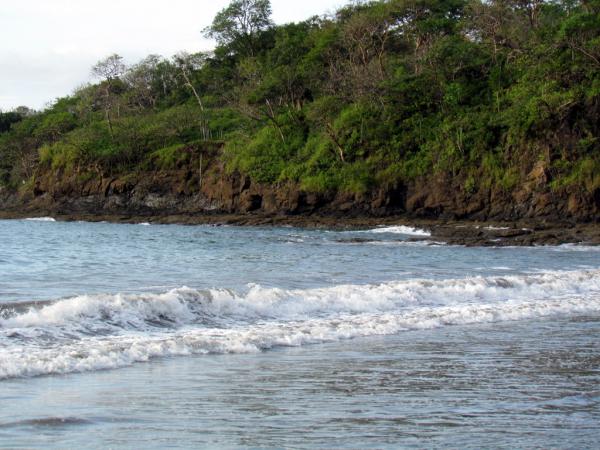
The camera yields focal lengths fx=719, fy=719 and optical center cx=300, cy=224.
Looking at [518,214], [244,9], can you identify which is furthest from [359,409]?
[244,9]

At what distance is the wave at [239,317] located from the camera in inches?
334

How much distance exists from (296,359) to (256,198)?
3636 centimetres

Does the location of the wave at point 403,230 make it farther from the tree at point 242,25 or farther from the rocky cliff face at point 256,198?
the tree at point 242,25

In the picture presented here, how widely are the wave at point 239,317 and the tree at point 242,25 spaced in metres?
53.9

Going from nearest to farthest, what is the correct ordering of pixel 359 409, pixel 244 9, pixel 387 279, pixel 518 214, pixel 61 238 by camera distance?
1. pixel 359 409
2. pixel 387 279
3. pixel 61 238
4. pixel 518 214
5. pixel 244 9

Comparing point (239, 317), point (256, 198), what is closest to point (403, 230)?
point (256, 198)

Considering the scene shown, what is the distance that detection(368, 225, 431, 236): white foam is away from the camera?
32150 mm

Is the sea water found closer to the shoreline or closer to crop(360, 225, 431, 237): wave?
the shoreline

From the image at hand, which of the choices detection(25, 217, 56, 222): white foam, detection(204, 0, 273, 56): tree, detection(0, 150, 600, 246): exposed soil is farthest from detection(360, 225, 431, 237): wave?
detection(204, 0, 273, 56): tree

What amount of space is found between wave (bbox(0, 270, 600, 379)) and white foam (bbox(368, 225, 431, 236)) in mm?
16393

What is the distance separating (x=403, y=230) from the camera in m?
33.9

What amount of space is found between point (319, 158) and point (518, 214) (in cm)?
1285

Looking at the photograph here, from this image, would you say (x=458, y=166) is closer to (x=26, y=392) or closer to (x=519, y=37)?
(x=519, y=37)

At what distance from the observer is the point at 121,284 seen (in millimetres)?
15375
